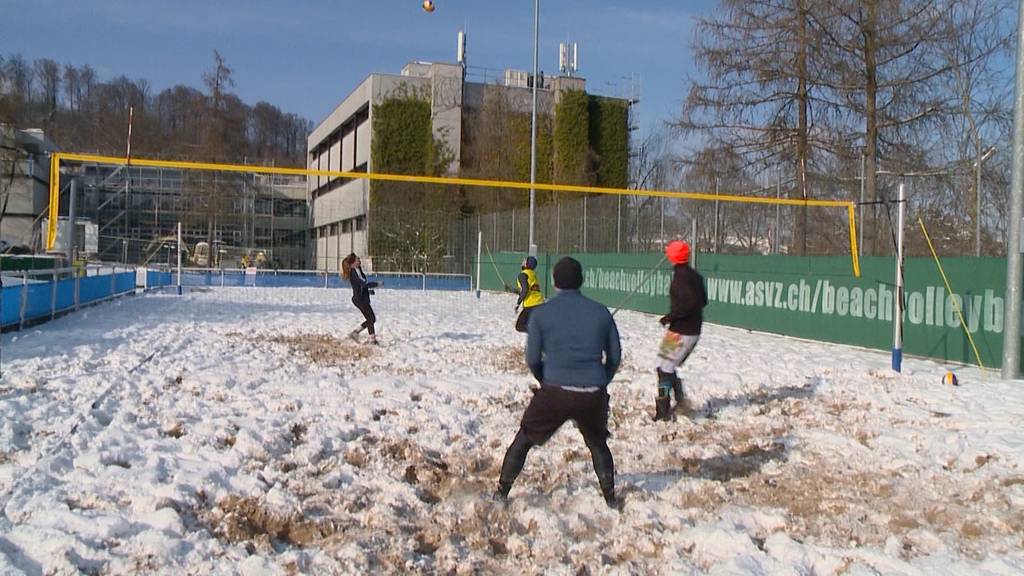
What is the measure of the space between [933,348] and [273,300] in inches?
675

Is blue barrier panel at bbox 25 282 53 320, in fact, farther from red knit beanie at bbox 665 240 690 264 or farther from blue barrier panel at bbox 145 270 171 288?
blue barrier panel at bbox 145 270 171 288

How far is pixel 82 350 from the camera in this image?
11.3m

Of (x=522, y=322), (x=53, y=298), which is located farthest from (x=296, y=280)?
(x=522, y=322)

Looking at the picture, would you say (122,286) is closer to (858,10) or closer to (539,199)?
(858,10)

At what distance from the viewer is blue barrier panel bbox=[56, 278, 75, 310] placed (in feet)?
53.9

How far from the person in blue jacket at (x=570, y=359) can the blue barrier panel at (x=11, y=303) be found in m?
10.7

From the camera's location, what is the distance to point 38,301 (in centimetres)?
1481

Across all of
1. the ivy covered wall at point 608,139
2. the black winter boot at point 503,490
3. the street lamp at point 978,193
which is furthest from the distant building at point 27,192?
the black winter boot at point 503,490

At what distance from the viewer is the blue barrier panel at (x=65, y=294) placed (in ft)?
53.9

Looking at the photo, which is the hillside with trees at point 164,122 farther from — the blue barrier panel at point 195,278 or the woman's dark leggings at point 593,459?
the woman's dark leggings at point 593,459

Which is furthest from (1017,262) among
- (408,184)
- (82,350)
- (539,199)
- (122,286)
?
(539,199)

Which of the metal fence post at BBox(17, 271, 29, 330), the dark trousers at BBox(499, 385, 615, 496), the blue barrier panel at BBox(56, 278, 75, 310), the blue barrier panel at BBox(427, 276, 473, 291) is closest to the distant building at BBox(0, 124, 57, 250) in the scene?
the blue barrier panel at BBox(427, 276, 473, 291)

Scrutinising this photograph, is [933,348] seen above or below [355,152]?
below

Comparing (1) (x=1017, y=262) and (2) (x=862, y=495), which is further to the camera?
(1) (x=1017, y=262)
